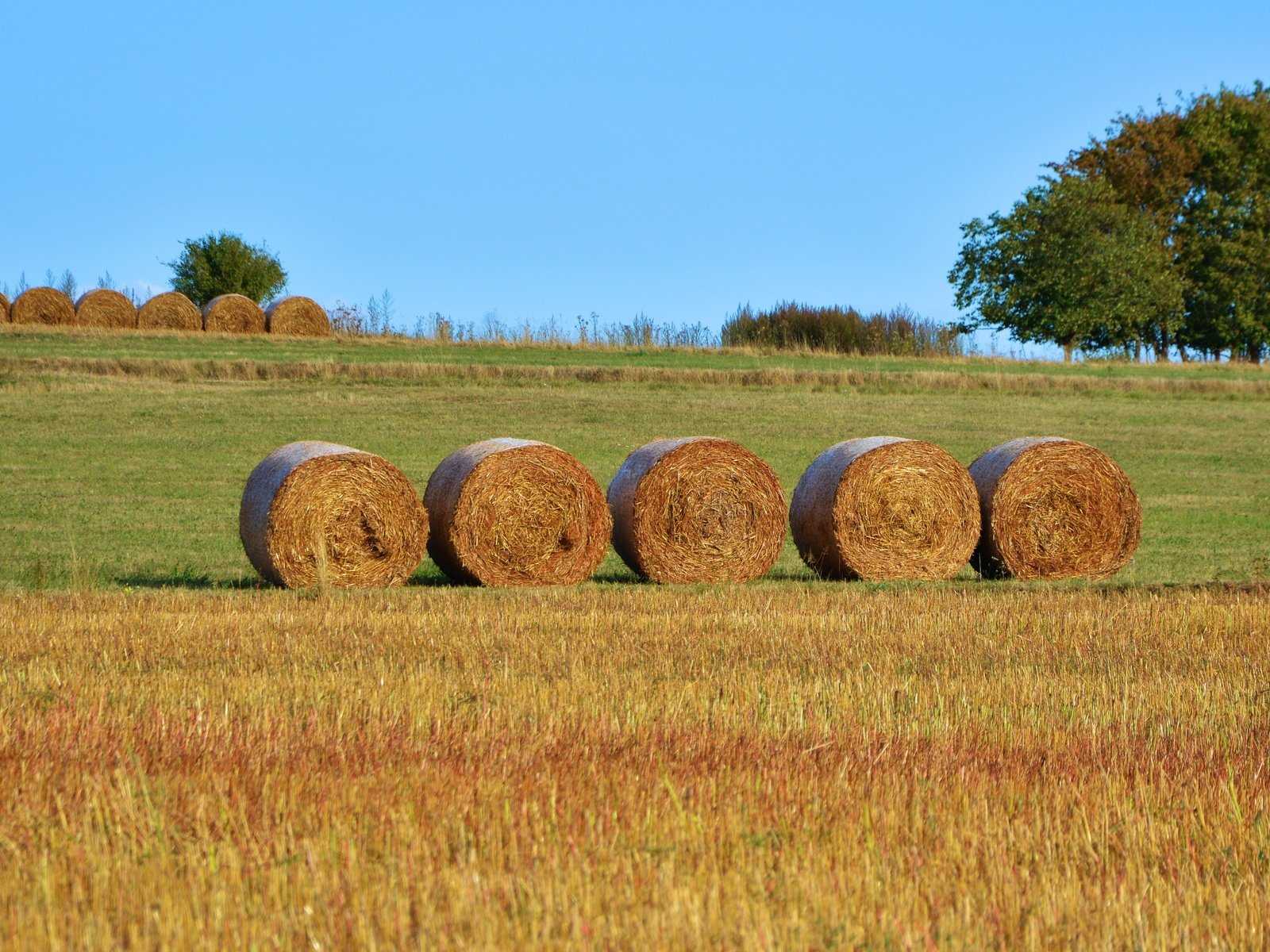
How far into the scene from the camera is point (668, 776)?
545 centimetres

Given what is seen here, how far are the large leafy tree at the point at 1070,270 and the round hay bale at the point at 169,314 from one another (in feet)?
96.4

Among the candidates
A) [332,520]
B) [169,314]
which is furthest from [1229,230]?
[332,520]

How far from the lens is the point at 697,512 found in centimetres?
1518

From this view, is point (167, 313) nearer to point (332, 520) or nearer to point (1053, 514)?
point (332, 520)

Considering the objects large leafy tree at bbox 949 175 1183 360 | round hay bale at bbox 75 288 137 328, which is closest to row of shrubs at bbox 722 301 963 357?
large leafy tree at bbox 949 175 1183 360

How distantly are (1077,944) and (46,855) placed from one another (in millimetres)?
2887

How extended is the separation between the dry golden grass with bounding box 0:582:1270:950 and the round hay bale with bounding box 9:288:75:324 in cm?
3570

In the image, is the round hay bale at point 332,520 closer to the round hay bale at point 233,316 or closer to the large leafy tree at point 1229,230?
the round hay bale at point 233,316

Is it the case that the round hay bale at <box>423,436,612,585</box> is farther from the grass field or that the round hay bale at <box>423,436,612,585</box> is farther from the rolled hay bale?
the rolled hay bale

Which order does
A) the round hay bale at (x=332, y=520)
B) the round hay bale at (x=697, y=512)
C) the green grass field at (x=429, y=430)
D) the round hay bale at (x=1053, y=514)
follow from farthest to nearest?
the green grass field at (x=429, y=430)
the round hay bale at (x=1053, y=514)
the round hay bale at (x=697, y=512)
the round hay bale at (x=332, y=520)

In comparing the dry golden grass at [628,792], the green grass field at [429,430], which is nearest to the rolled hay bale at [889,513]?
the green grass field at [429,430]

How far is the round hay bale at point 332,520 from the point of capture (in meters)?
13.8

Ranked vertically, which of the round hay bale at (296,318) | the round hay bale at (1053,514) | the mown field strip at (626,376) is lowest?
the round hay bale at (1053,514)

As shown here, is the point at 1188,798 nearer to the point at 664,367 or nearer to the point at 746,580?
the point at 746,580
